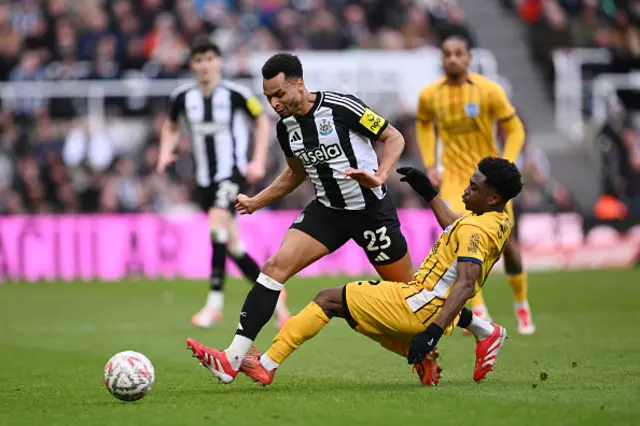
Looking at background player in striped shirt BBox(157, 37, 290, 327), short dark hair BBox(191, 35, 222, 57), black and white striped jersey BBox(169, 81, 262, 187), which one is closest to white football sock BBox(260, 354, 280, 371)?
background player in striped shirt BBox(157, 37, 290, 327)

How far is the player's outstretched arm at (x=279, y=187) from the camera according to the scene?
27.1ft

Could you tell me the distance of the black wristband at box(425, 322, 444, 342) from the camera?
7043mm

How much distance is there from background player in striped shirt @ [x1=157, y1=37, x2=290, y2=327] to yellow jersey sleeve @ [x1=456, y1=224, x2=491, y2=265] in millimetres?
5149

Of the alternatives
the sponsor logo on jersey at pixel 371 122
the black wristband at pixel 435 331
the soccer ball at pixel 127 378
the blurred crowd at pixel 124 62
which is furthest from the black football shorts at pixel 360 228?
the blurred crowd at pixel 124 62

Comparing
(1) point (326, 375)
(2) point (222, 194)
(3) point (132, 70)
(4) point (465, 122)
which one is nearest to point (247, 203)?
(1) point (326, 375)

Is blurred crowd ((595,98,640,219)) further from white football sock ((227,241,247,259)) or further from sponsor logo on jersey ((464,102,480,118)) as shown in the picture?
sponsor logo on jersey ((464,102,480,118))

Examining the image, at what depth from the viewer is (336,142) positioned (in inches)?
316

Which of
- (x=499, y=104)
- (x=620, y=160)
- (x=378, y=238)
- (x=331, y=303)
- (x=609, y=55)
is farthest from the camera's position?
(x=609, y=55)

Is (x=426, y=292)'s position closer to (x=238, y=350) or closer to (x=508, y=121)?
(x=238, y=350)

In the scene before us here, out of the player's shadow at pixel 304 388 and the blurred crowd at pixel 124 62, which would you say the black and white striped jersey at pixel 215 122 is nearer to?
the player's shadow at pixel 304 388

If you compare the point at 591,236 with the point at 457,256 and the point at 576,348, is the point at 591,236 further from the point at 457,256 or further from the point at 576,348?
the point at 457,256

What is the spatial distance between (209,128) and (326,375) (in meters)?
4.80

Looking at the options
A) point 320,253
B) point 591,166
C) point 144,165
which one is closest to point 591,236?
point 591,166

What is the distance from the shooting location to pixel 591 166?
82.5ft
